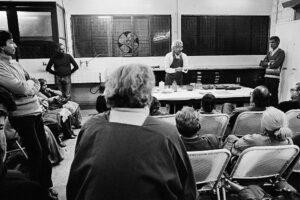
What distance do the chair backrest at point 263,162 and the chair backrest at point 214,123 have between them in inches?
31.3

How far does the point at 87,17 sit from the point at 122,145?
19.2ft

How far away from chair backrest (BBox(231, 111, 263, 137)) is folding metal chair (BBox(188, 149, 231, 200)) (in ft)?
3.11

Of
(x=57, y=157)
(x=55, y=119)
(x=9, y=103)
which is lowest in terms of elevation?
Result: (x=57, y=157)

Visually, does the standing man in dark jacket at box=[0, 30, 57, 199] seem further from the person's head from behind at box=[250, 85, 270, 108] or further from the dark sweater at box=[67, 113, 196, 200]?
the person's head from behind at box=[250, 85, 270, 108]

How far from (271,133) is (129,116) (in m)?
1.26

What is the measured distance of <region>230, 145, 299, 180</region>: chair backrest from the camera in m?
1.70

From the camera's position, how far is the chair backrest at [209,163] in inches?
64.2

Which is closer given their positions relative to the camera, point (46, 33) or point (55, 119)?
point (55, 119)

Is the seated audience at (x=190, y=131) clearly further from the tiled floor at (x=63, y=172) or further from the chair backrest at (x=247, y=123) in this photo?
the tiled floor at (x=63, y=172)

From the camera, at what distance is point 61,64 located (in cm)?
566

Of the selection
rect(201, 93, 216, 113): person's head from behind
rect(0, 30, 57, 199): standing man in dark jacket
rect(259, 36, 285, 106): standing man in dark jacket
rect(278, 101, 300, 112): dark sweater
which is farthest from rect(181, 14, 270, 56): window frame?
rect(0, 30, 57, 199): standing man in dark jacket

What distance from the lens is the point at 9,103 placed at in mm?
2051

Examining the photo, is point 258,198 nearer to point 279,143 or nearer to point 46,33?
point 279,143

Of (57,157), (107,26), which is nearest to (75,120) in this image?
(57,157)
